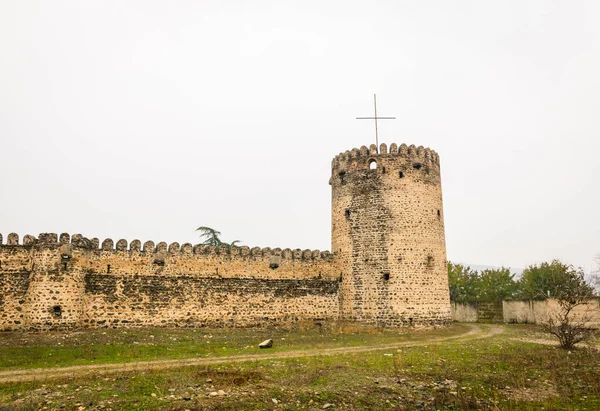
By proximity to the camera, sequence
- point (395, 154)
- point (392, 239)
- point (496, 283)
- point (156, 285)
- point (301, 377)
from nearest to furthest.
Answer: point (301, 377) → point (156, 285) → point (392, 239) → point (395, 154) → point (496, 283)

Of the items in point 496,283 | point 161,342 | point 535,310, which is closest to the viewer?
point 161,342

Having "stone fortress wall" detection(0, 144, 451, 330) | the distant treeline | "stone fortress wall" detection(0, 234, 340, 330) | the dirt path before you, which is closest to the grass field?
the dirt path

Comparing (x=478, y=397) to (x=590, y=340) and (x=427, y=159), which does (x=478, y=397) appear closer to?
(x=590, y=340)

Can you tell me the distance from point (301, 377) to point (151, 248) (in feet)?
37.6

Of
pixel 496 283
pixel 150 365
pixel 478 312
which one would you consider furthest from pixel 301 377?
pixel 496 283

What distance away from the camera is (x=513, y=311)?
28891 millimetres

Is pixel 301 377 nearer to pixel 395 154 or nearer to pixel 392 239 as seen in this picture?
pixel 392 239

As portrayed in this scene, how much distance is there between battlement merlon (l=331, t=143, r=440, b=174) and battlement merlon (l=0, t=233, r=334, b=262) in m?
4.87

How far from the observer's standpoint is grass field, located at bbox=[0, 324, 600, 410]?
9117 mm

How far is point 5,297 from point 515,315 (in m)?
26.2

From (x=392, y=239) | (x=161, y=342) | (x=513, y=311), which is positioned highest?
(x=392, y=239)

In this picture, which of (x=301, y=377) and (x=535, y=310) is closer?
(x=301, y=377)

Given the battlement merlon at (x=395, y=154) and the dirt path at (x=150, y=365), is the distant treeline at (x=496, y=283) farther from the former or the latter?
the dirt path at (x=150, y=365)

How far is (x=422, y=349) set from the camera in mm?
15625
